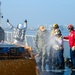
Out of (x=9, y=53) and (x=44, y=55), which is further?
(x=44, y=55)

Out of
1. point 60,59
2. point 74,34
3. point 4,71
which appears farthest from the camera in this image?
point 60,59

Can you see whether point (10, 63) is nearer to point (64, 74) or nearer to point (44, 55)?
point (64, 74)

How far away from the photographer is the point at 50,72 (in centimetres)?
1146

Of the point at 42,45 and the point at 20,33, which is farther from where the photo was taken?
the point at 20,33

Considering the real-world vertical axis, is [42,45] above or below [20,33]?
below

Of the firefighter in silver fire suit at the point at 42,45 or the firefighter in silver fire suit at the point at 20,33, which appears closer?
the firefighter in silver fire suit at the point at 42,45

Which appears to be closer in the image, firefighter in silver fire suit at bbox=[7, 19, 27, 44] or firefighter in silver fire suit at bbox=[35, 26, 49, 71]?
firefighter in silver fire suit at bbox=[35, 26, 49, 71]

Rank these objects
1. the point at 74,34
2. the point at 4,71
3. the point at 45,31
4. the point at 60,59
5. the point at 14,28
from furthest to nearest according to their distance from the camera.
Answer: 1. the point at 14,28
2. the point at 45,31
3. the point at 60,59
4. the point at 74,34
5. the point at 4,71

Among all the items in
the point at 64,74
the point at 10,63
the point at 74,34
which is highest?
the point at 74,34

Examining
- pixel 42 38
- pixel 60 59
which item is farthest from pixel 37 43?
pixel 60 59

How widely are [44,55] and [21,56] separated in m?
4.33

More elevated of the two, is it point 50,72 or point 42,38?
point 42,38

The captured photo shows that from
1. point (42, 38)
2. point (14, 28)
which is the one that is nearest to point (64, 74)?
point (42, 38)

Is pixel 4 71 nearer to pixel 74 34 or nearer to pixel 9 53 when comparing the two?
pixel 9 53
